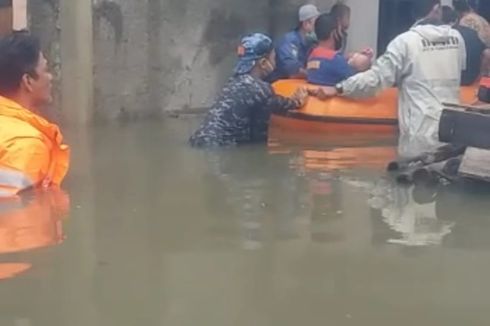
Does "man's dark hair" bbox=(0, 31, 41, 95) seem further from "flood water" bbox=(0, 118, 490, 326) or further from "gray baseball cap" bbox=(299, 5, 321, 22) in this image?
"gray baseball cap" bbox=(299, 5, 321, 22)

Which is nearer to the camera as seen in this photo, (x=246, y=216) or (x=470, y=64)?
(x=246, y=216)

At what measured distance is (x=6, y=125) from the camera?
19.9 ft

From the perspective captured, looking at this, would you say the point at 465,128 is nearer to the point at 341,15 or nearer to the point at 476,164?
the point at 476,164

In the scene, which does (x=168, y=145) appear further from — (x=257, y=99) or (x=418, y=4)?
(x=418, y=4)

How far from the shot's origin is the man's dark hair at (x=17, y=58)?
6168mm

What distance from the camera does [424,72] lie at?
26.0 feet

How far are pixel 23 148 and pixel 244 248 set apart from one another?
130 cm

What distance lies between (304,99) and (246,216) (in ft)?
10.8

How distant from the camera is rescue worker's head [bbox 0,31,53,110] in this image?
6.17 meters

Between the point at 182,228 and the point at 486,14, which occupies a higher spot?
the point at 486,14

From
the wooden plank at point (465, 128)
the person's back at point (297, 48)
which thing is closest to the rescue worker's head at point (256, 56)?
the person's back at point (297, 48)

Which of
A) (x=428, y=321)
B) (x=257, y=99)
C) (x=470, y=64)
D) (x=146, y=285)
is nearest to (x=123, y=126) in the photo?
(x=257, y=99)

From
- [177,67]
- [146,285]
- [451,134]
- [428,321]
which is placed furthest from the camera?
[177,67]

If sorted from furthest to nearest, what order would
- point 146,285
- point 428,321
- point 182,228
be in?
point 182,228, point 146,285, point 428,321
